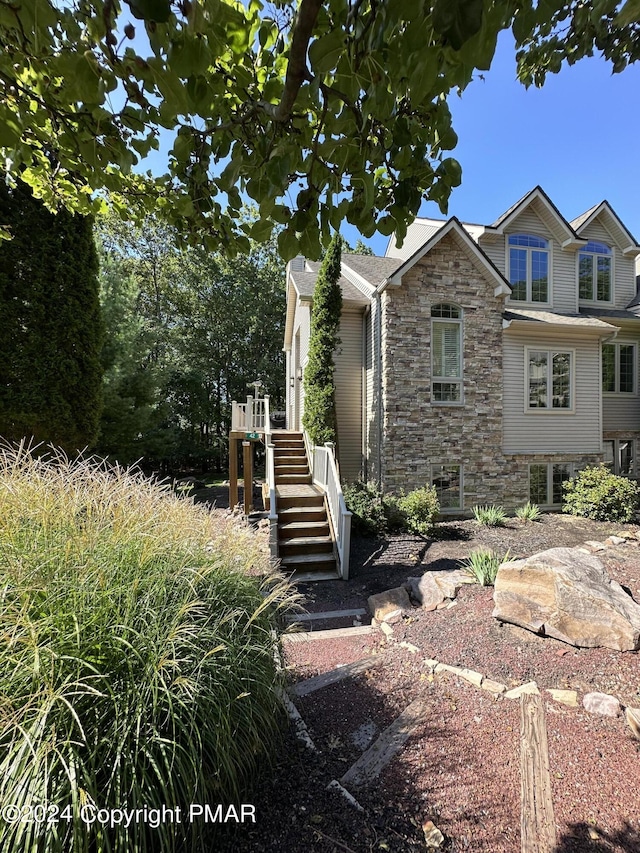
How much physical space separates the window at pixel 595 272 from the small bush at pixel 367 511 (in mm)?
9854

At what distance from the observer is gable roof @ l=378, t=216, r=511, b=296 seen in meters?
9.59

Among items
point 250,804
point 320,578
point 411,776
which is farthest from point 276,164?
point 320,578

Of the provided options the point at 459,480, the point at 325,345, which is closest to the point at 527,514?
the point at 459,480

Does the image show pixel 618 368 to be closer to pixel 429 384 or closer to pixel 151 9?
pixel 429 384

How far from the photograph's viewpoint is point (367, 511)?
8.56 metres

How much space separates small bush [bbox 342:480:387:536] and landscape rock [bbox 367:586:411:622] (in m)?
2.93

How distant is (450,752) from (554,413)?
1085 cm

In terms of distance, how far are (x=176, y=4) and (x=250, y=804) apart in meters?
3.64

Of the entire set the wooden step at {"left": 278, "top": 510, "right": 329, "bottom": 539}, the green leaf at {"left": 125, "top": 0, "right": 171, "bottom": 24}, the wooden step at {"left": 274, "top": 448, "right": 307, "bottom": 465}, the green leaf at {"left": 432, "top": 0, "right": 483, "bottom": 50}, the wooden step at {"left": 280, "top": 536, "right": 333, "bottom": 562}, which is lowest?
the wooden step at {"left": 280, "top": 536, "right": 333, "bottom": 562}

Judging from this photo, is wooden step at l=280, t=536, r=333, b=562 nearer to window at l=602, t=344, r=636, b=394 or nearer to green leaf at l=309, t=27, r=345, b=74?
green leaf at l=309, t=27, r=345, b=74

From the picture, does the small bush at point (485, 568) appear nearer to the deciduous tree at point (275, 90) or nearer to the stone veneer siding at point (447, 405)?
the stone veneer siding at point (447, 405)

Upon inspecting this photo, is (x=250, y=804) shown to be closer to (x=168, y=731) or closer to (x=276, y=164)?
(x=168, y=731)

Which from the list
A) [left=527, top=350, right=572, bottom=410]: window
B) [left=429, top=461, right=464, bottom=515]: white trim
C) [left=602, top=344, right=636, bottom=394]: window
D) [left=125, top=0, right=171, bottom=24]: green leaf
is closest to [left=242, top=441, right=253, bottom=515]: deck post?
[left=429, top=461, right=464, bottom=515]: white trim

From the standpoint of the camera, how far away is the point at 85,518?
272cm
